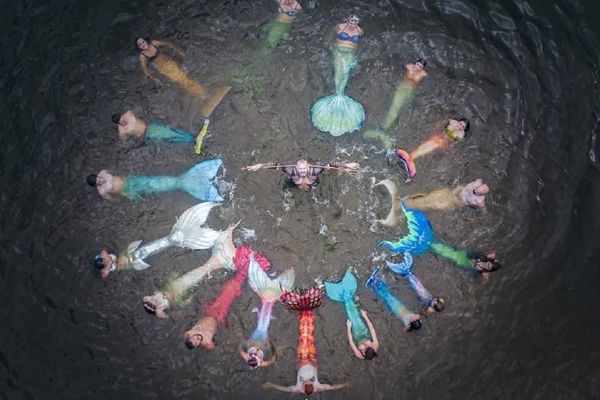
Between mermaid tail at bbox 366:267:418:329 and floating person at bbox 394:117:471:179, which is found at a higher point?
floating person at bbox 394:117:471:179

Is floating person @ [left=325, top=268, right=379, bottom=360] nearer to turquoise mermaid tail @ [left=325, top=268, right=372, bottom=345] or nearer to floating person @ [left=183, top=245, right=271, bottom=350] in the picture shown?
turquoise mermaid tail @ [left=325, top=268, right=372, bottom=345]

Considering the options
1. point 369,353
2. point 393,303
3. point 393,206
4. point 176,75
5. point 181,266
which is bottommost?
point 181,266

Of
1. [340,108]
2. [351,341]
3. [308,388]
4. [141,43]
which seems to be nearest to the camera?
[308,388]

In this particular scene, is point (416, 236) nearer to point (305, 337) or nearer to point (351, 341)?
point (351, 341)

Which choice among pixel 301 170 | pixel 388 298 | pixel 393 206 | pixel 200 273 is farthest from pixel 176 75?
pixel 388 298

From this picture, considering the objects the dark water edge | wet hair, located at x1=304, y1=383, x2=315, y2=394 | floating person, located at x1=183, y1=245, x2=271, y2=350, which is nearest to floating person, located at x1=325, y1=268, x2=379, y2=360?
the dark water edge
